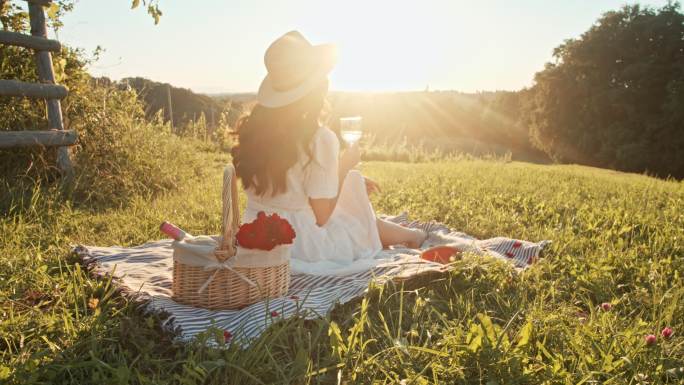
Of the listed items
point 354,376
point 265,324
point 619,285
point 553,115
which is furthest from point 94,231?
point 553,115

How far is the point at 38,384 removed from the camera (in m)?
1.87

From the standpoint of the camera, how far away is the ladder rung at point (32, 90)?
5148 mm

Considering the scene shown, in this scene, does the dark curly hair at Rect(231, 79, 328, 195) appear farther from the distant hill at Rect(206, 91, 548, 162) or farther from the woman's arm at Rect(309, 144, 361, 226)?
the distant hill at Rect(206, 91, 548, 162)

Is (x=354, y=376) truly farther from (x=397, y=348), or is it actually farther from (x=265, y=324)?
(x=265, y=324)

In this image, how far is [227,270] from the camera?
8.86ft

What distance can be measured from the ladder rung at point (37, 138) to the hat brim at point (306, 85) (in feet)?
11.0

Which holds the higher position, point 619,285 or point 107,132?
point 107,132

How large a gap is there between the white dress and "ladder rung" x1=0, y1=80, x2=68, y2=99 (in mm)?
3382

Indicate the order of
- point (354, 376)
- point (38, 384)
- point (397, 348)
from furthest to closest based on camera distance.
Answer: point (397, 348) < point (354, 376) < point (38, 384)

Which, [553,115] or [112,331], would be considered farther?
[553,115]

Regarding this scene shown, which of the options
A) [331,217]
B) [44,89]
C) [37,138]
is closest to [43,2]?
[44,89]

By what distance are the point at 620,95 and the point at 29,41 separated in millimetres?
30383

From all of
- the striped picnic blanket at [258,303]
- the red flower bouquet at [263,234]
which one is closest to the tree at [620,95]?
the striped picnic blanket at [258,303]

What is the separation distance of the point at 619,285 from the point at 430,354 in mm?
1582
